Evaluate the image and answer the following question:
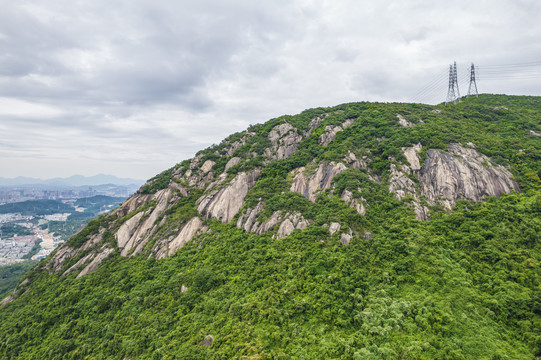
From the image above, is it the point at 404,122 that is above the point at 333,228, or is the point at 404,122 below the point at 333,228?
above

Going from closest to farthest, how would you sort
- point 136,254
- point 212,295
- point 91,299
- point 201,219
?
point 212,295 → point 91,299 → point 136,254 → point 201,219

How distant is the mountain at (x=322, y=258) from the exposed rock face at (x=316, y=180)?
33cm

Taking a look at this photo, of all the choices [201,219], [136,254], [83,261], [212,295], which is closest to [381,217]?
[212,295]

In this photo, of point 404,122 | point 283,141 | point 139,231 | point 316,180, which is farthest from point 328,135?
point 139,231

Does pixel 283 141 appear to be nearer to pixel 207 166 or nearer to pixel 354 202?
pixel 207 166

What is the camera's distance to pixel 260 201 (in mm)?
45156

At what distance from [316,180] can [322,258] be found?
20.3m

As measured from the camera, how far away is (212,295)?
30250 mm

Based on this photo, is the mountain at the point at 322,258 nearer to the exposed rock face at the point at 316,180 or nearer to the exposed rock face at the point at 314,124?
the exposed rock face at the point at 316,180

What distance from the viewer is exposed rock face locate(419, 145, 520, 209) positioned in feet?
127

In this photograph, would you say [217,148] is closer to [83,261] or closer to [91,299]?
[83,261]

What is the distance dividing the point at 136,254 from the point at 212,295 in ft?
69.2

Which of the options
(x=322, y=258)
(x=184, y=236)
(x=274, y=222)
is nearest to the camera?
(x=322, y=258)

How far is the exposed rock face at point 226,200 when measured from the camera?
46.2 m
